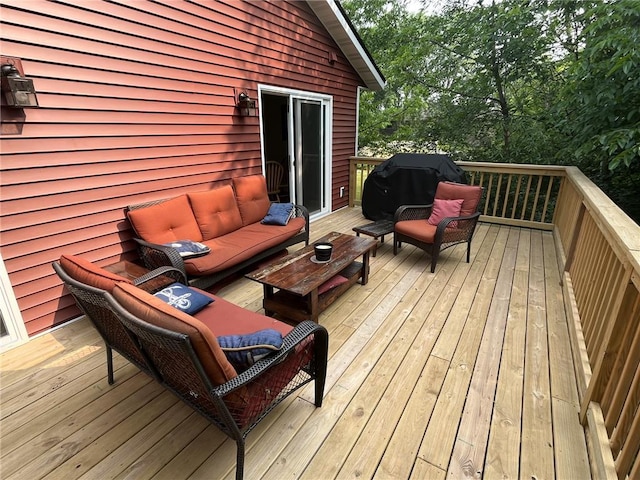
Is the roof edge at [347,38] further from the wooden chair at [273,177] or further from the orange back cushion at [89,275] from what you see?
the orange back cushion at [89,275]

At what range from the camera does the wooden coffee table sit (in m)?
2.37

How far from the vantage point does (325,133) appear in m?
5.77

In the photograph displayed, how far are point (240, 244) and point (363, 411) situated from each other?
197 cm

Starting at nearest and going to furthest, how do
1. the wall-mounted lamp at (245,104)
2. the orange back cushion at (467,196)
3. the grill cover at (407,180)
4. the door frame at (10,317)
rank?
the door frame at (10,317) < the orange back cushion at (467,196) < the wall-mounted lamp at (245,104) < the grill cover at (407,180)

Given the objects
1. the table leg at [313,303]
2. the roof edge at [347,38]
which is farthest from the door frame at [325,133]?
the table leg at [313,303]

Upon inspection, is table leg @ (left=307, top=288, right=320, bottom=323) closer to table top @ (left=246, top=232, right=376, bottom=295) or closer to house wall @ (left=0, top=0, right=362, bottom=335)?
table top @ (left=246, top=232, right=376, bottom=295)

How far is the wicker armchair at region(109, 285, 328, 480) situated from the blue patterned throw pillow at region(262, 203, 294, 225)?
223cm

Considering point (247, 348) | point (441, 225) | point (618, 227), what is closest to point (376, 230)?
point (441, 225)

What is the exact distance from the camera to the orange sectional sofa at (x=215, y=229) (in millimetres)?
2750

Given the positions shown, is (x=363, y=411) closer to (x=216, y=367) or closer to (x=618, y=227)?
(x=216, y=367)

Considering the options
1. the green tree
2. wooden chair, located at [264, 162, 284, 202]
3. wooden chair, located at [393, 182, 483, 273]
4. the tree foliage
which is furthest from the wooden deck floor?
wooden chair, located at [264, 162, 284, 202]

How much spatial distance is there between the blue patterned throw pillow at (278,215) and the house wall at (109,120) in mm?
764

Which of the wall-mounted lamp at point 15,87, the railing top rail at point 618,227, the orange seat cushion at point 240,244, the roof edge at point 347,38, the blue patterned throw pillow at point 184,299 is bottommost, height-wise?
the orange seat cushion at point 240,244

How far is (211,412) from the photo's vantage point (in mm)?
1369
